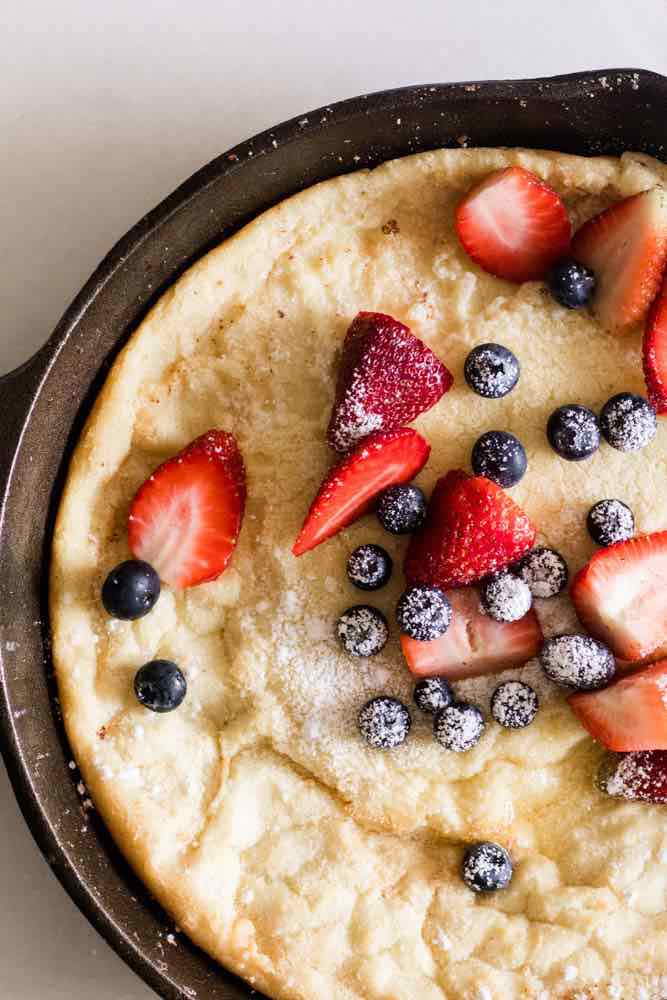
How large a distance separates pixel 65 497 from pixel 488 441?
3.15 feet

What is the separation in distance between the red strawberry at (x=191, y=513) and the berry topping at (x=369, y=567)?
0.93 ft

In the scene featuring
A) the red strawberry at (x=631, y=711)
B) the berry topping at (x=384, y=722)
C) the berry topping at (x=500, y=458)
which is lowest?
the red strawberry at (x=631, y=711)

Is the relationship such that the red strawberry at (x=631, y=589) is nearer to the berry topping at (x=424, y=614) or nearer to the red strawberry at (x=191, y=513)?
the berry topping at (x=424, y=614)

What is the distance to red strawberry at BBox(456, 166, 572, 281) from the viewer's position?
2605 mm

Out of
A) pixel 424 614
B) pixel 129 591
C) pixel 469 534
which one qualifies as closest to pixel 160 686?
pixel 129 591

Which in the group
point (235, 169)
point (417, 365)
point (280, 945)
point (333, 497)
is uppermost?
point (235, 169)

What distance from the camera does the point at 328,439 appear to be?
8.43 feet

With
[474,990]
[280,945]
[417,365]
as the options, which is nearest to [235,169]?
[417,365]

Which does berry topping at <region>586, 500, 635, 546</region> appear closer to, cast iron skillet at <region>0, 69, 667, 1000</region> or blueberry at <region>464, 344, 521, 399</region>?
blueberry at <region>464, 344, 521, 399</region>

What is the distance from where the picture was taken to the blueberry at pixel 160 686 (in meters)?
2.52

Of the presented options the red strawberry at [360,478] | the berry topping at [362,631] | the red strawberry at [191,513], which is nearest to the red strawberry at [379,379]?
the red strawberry at [360,478]

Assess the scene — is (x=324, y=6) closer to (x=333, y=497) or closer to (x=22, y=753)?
(x=333, y=497)

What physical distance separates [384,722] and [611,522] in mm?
653

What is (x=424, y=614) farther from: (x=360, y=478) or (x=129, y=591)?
(x=129, y=591)
